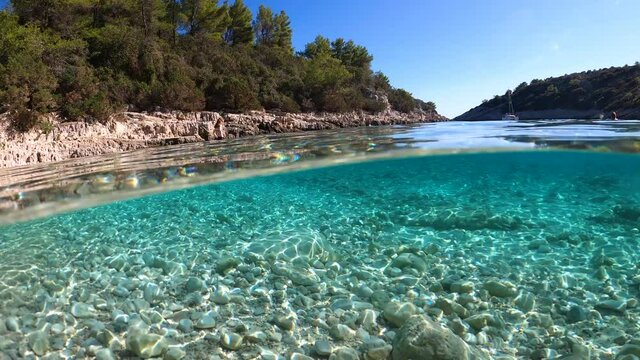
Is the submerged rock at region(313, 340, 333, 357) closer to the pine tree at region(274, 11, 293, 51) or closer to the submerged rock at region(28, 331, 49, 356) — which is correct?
the submerged rock at region(28, 331, 49, 356)

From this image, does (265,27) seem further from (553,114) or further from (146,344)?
(146,344)

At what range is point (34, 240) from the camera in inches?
236

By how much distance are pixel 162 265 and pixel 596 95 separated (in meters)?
71.7

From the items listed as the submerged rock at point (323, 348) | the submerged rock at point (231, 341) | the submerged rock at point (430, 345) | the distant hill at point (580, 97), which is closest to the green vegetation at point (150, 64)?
the submerged rock at point (231, 341)

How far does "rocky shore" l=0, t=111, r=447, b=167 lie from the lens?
15.2 m

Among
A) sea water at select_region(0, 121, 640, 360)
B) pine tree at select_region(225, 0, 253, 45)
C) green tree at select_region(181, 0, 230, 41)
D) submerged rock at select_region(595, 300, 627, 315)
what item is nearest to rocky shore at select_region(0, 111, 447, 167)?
sea water at select_region(0, 121, 640, 360)

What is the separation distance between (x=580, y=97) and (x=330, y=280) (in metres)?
74.1

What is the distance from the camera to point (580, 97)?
62188 millimetres

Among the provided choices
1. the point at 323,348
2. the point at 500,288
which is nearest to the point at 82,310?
the point at 323,348

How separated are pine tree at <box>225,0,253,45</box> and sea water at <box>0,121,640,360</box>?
4527 centimetres

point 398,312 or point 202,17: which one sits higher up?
point 202,17

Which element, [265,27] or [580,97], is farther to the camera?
[580,97]

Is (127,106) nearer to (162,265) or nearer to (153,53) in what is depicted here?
(153,53)

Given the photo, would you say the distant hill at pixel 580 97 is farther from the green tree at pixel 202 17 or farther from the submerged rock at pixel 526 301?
the submerged rock at pixel 526 301
